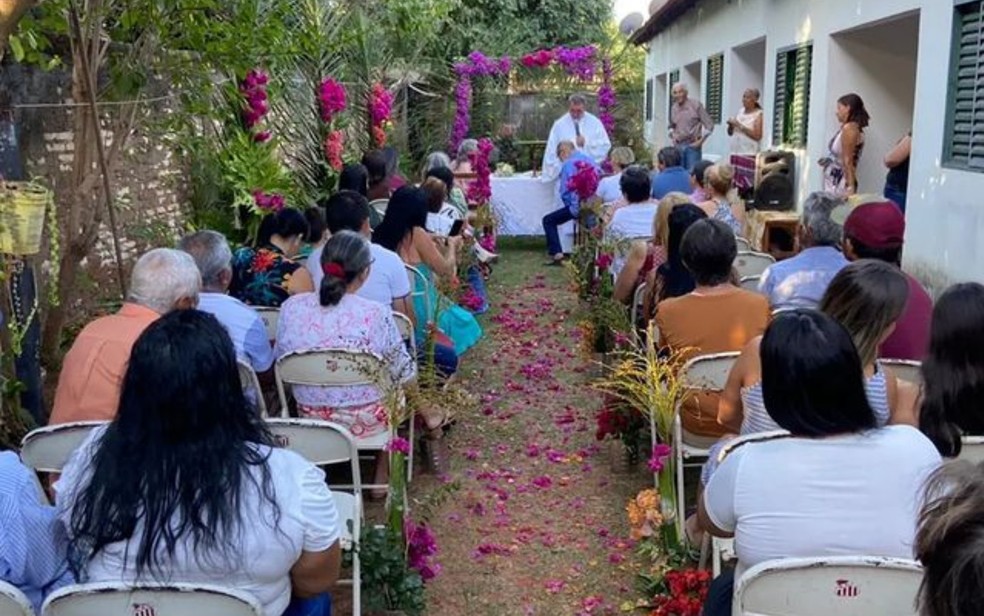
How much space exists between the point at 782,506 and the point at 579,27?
22.0 m

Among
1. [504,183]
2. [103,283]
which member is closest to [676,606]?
[103,283]

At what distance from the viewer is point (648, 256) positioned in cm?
542

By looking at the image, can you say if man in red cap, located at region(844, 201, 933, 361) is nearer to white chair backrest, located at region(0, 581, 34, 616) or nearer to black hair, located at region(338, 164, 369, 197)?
white chair backrest, located at region(0, 581, 34, 616)

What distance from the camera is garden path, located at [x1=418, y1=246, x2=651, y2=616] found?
3.67 m

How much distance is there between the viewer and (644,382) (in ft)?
12.8

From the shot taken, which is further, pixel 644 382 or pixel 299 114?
pixel 299 114

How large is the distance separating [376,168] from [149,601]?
19.4 feet

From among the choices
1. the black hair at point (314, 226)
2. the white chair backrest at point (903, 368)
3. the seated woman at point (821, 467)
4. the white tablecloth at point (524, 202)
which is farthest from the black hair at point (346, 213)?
the white tablecloth at point (524, 202)

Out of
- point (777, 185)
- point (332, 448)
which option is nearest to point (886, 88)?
point (777, 185)

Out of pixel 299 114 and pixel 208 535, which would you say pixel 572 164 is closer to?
pixel 299 114

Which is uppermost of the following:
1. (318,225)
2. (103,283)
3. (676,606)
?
(318,225)

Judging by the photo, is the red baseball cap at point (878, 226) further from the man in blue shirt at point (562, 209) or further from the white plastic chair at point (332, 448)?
the man in blue shirt at point (562, 209)

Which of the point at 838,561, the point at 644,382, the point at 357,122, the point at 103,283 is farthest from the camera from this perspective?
the point at 357,122

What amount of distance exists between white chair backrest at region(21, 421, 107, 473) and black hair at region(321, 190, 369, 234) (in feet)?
8.09
